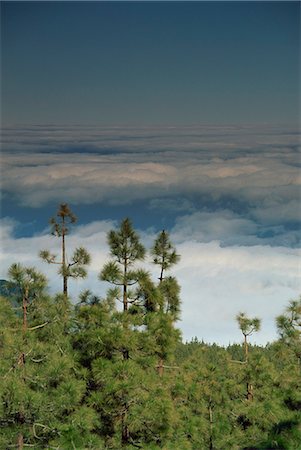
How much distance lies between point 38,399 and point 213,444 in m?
4.99

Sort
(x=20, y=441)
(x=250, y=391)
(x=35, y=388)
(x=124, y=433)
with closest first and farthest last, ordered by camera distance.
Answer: (x=20, y=441)
(x=35, y=388)
(x=124, y=433)
(x=250, y=391)

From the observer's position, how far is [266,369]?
40.1 ft

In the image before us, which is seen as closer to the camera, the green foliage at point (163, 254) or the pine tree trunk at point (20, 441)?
the pine tree trunk at point (20, 441)

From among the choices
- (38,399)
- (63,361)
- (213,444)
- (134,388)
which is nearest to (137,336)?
(134,388)

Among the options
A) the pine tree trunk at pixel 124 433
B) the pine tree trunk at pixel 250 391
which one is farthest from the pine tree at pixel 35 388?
the pine tree trunk at pixel 250 391

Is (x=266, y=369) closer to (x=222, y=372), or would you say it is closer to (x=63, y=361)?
(x=222, y=372)

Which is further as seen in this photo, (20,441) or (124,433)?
(124,433)

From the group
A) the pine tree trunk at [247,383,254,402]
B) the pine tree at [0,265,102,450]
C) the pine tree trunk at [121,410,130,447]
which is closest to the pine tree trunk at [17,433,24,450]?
the pine tree at [0,265,102,450]

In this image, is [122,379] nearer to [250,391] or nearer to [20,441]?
[20,441]

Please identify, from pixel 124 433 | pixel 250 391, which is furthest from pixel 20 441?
pixel 250 391

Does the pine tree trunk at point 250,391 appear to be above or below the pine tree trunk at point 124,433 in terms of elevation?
above

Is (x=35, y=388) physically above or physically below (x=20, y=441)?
above

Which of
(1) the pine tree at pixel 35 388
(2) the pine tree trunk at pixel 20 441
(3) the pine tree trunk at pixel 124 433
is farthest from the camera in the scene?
(3) the pine tree trunk at pixel 124 433

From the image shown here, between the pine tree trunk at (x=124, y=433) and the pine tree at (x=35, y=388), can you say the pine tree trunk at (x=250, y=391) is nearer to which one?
the pine tree trunk at (x=124, y=433)
